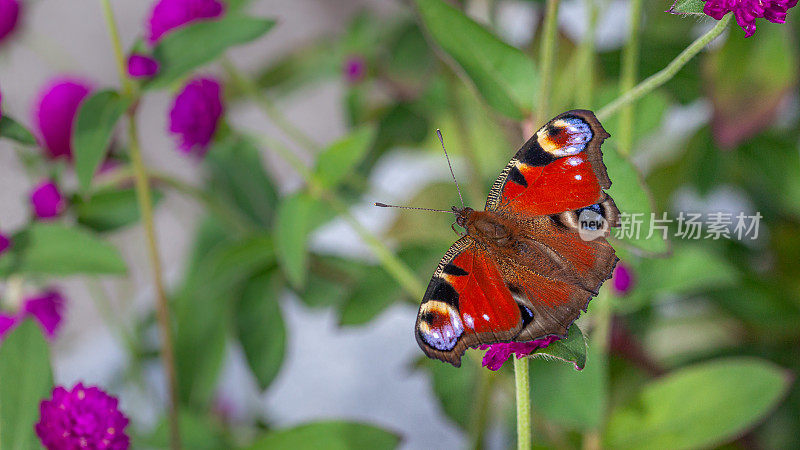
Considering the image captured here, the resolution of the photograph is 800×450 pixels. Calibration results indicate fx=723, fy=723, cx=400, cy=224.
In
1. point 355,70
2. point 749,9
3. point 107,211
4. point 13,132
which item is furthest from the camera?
point 355,70

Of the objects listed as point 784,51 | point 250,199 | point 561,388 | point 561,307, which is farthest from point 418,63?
point 561,307

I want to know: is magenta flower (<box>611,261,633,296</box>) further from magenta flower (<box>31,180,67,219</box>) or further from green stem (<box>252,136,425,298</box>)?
magenta flower (<box>31,180,67,219</box>)

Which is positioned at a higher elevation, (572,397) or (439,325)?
(439,325)

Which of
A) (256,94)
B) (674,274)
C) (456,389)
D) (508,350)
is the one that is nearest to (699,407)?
(674,274)

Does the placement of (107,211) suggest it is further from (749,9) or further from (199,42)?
(749,9)

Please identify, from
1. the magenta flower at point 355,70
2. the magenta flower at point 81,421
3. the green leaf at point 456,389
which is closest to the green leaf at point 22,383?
the magenta flower at point 81,421

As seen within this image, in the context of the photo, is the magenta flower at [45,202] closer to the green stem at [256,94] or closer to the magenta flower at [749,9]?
the green stem at [256,94]

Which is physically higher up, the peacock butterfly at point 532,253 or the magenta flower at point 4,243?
the peacock butterfly at point 532,253
